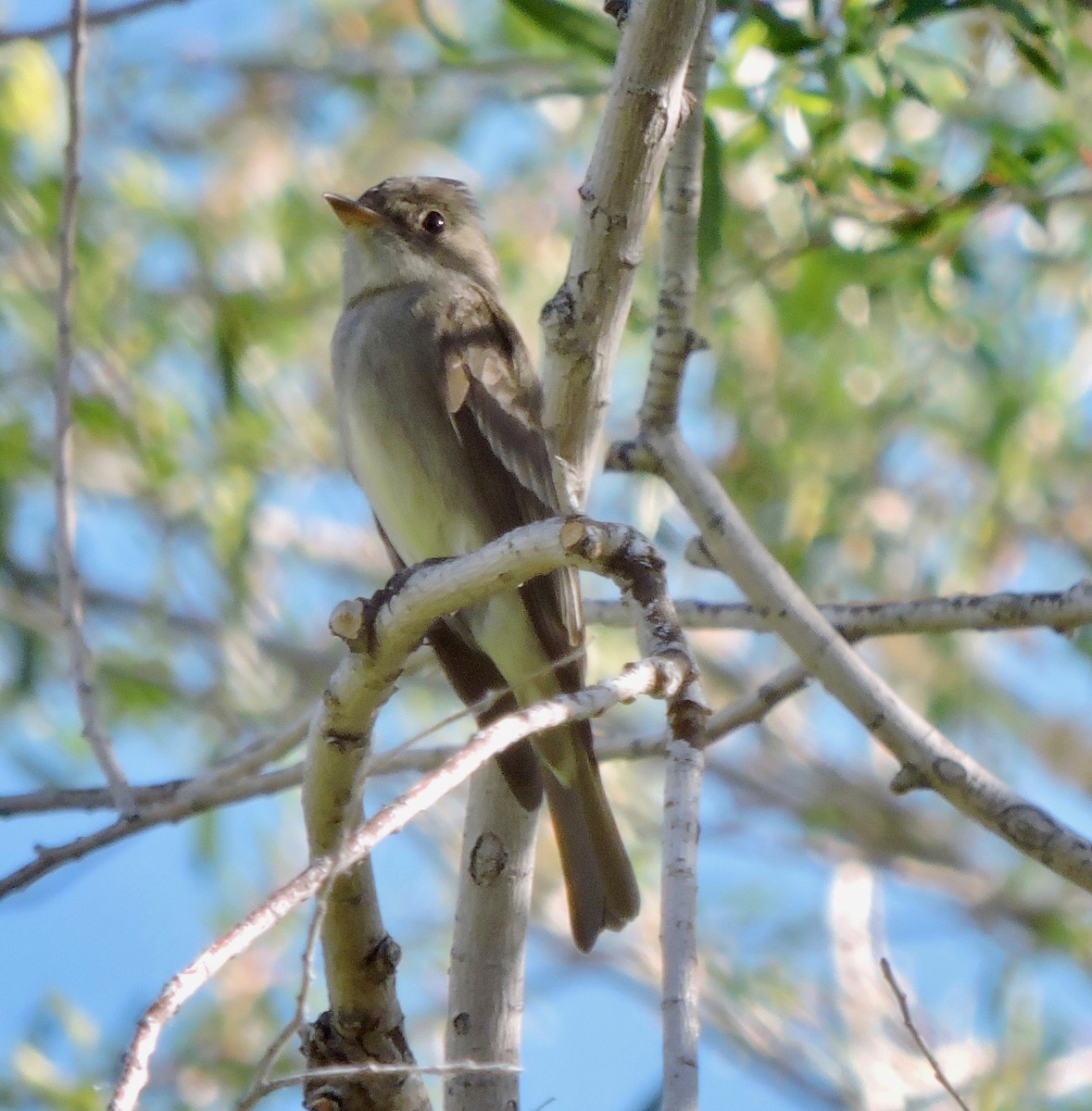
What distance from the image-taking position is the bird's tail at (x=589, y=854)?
346 cm

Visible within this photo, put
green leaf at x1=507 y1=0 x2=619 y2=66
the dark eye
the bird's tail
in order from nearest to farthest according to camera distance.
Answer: the bird's tail, green leaf at x1=507 y1=0 x2=619 y2=66, the dark eye

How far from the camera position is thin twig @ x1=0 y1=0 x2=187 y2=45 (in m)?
3.68

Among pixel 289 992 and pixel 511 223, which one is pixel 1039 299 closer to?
pixel 511 223

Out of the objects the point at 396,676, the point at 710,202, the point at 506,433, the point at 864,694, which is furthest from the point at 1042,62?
the point at 396,676

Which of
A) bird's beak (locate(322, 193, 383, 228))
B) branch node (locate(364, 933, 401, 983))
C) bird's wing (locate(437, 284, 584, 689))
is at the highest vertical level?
bird's beak (locate(322, 193, 383, 228))

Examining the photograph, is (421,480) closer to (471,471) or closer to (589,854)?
(471,471)

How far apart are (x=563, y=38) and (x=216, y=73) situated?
14.8 feet

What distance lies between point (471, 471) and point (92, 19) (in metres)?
1.42

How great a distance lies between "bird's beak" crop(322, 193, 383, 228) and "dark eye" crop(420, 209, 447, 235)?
15cm

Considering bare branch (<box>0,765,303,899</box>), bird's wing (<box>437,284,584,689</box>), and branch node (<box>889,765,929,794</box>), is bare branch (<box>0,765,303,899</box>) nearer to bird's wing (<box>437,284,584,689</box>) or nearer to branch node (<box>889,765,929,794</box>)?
bird's wing (<box>437,284,584,689</box>)

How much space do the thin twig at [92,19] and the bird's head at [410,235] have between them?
0.70 meters

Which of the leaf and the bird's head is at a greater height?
the bird's head

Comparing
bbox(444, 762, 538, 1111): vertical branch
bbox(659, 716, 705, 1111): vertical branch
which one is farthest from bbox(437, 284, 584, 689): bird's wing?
bbox(659, 716, 705, 1111): vertical branch

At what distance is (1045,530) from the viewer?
6.59 meters
